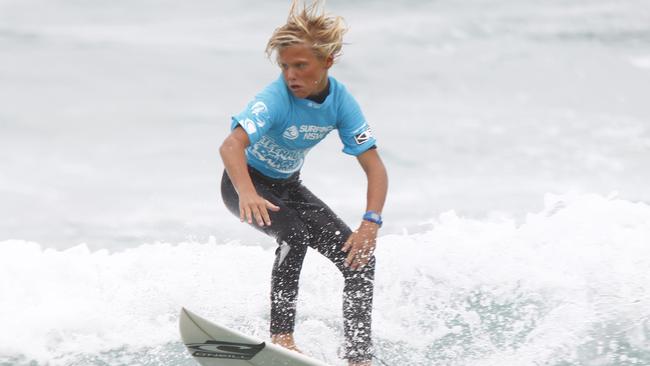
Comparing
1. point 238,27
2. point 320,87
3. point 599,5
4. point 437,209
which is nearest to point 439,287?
point 320,87

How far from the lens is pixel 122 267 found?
8703 mm

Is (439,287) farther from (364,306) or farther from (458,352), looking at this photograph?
(364,306)

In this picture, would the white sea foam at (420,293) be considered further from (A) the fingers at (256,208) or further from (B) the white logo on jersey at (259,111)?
(B) the white logo on jersey at (259,111)

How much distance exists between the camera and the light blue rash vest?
5.45m

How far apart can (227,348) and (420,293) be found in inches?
115

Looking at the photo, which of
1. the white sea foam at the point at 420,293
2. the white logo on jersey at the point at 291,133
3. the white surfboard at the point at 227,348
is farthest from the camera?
the white sea foam at the point at 420,293

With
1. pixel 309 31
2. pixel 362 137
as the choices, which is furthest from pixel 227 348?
pixel 309 31

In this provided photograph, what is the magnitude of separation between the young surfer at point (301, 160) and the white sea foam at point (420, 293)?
56 centimetres

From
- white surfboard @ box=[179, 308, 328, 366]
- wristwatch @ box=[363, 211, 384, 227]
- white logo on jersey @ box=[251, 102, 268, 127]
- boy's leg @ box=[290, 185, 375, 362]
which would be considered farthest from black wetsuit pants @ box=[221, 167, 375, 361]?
white logo on jersey @ box=[251, 102, 268, 127]

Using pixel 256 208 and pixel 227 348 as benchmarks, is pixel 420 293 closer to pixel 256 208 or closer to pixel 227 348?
pixel 227 348

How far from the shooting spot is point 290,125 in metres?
5.64

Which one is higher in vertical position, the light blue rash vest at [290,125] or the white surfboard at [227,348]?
the light blue rash vest at [290,125]

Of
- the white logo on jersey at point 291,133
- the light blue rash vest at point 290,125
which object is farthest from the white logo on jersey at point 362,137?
the white logo on jersey at point 291,133

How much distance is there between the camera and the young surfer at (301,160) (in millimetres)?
5414
